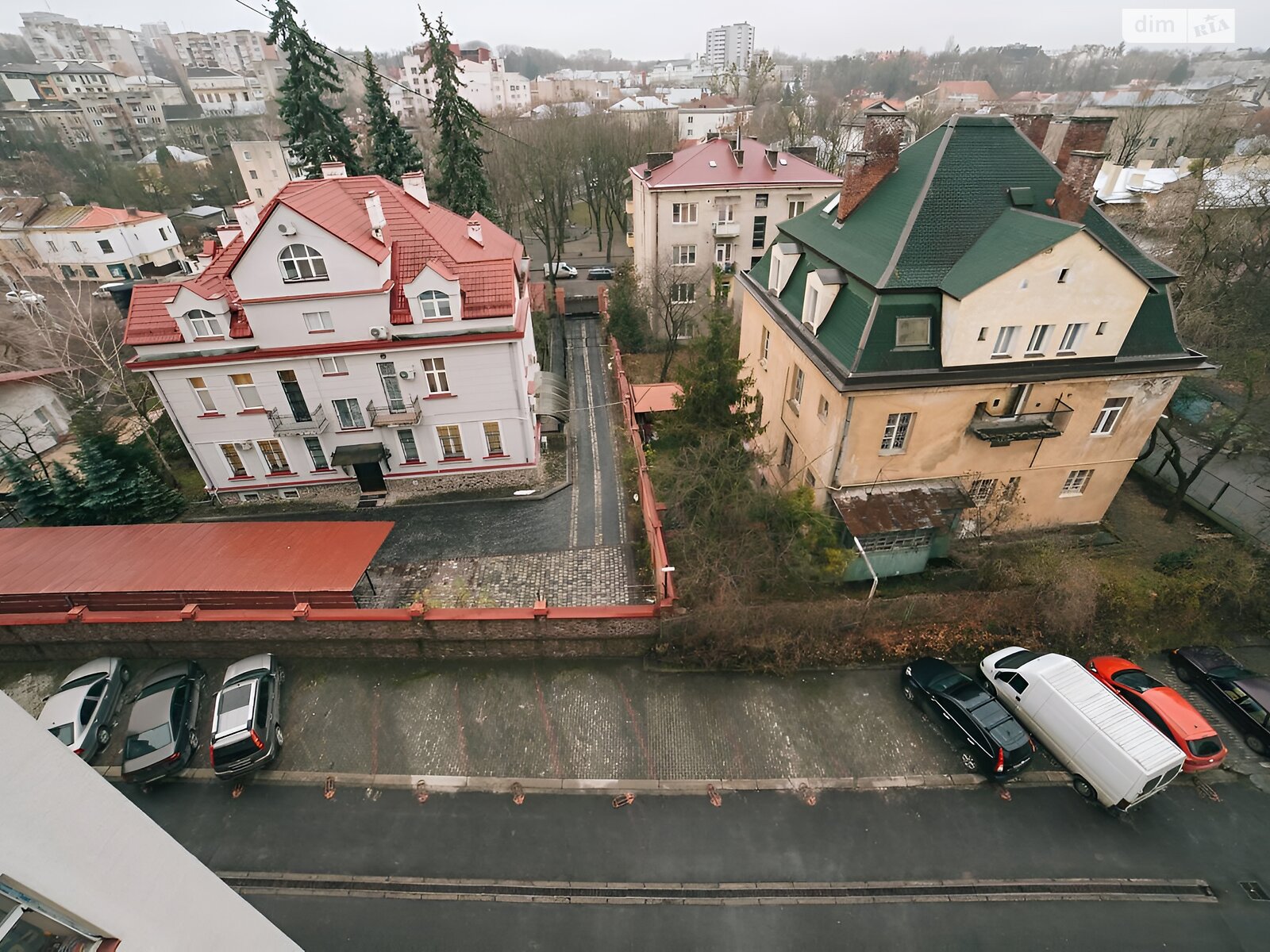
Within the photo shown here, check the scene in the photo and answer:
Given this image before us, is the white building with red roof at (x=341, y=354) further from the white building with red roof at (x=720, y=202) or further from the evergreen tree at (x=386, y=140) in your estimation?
the white building with red roof at (x=720, y=202)

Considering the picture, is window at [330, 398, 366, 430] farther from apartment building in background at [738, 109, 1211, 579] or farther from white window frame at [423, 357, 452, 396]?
apartment building in background at [738, 109, 1211, 579]

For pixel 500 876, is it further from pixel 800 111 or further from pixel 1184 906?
pixel 800 111

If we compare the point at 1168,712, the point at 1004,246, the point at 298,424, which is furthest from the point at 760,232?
the point at 1168,712

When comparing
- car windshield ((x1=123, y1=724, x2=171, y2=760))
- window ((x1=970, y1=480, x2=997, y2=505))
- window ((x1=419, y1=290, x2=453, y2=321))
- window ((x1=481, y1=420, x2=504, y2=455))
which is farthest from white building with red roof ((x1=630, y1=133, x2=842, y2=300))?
car windshield ((x1=123, y1=724, x2=171, y2=760))

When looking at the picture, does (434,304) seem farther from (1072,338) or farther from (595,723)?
(1072,338)

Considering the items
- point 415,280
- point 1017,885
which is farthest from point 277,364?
point 1017,885

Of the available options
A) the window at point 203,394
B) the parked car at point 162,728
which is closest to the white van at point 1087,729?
the parked car at point 162,728
